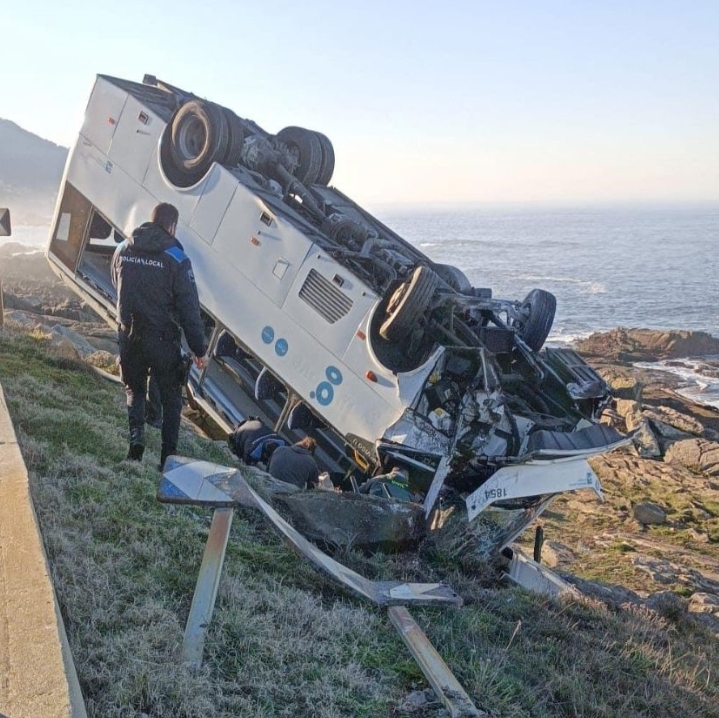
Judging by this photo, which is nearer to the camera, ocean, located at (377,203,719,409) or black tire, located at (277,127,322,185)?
black tire, located at (277,127,322,185)

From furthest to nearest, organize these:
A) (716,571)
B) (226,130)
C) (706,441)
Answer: (706,441) < (716,571) < (226,130)

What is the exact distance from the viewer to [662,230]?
84.6 metres

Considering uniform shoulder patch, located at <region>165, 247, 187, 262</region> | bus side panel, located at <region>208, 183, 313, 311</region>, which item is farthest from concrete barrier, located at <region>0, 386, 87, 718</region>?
bus side panel, located at <region>208, 183, 313, 311</region>

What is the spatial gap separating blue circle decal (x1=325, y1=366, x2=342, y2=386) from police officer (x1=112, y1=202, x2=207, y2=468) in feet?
4.94

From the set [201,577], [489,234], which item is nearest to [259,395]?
[201,577]

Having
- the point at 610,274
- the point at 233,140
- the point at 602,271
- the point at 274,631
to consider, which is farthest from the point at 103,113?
Answer: the point at 602,271

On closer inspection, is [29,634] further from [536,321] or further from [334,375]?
[536,321]

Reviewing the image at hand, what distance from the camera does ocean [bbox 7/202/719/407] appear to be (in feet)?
94.4

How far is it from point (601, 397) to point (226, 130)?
3922mm

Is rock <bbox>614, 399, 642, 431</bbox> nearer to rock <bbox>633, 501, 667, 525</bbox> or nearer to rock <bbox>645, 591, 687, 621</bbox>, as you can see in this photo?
rock <bbox>633, 501, 667, 525</bbox>

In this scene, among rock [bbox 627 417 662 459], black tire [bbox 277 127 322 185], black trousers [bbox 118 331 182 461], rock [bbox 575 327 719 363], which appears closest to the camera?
black trousers [bbox 118 331 182 461]

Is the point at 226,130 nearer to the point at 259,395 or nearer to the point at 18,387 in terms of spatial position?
the point at 259,395

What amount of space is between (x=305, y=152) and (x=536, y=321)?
3093 mm

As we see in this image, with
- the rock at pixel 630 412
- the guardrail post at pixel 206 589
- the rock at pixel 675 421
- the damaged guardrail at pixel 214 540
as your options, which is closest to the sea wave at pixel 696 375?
the rock at pixel 675 421
